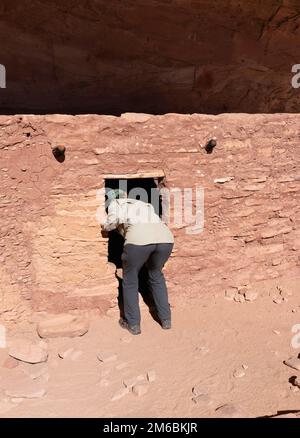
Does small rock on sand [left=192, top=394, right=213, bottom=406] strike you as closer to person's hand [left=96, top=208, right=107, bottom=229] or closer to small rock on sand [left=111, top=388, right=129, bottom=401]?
small rock on sand [left=111, top=388, right=129, bottom=401]

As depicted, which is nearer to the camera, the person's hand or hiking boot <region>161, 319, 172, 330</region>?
the person's hand

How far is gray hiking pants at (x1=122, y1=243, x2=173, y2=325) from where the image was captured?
11.6 feet

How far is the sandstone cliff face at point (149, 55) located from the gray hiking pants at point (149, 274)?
216 cm

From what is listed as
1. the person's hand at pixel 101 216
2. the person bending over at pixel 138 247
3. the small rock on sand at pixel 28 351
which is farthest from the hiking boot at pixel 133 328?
the person's hand at pixel 101 216

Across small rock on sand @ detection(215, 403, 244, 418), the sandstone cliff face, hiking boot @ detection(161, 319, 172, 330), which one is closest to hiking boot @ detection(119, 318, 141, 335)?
hiking boot @ detection(161, 319, 172, 330)

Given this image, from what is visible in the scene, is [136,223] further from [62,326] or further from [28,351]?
[28,351]

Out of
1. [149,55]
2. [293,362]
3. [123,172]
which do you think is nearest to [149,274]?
[123,172]

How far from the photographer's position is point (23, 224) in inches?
140

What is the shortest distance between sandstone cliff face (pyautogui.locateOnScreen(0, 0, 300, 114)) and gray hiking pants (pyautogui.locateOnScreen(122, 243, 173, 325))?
7.09 feet

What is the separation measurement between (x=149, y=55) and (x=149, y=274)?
239cm

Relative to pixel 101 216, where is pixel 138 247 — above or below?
below

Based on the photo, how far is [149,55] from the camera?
4.69 m

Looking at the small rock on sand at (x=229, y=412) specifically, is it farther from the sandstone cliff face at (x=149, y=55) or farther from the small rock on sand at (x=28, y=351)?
the sandstone cliff face at (x=149, y=55)

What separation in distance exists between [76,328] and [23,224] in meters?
0.95
